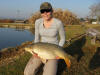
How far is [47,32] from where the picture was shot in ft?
13.7

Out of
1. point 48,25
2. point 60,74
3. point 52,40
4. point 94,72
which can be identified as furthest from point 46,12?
point 94,72

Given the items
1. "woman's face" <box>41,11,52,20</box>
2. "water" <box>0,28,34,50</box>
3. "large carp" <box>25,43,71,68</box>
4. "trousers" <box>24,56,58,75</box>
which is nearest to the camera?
"large carp" <box>25,43,71,68</box>

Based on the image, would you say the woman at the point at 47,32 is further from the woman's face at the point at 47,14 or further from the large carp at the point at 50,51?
the large carp at the point at 50,51

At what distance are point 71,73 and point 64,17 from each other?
96.7ft

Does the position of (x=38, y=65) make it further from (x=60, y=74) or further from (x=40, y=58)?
(x=60, y=74)

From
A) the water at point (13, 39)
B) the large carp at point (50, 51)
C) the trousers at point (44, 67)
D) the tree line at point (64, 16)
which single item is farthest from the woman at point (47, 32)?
the tree line at point (64, 16)

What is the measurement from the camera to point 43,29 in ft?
13.9

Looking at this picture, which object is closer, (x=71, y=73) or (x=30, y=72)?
(x=30, y=72)

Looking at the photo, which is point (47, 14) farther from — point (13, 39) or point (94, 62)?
point (13, 39)

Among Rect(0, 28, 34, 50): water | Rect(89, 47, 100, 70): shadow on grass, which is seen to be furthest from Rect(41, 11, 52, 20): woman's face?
Rect(0, 28, 34, 50): water

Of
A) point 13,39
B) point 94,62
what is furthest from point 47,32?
point 13,39

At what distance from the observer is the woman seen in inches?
151

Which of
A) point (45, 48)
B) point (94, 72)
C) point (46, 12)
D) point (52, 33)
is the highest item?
point (46, 12)

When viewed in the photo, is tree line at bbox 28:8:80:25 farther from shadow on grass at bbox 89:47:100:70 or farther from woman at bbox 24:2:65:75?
woman at bbox 24:2:65:75
